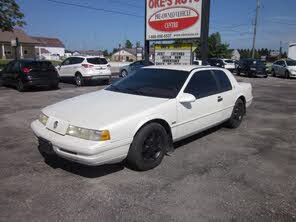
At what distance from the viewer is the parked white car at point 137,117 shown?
343 cm

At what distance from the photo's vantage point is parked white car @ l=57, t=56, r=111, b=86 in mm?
14648

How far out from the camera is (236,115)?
20.6 ft

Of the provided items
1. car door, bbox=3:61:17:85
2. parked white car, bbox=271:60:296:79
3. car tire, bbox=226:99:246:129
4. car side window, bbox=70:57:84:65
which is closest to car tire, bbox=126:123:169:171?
car tire, bbox=226:99:246:129

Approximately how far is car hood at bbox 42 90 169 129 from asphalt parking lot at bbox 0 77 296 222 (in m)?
0.83

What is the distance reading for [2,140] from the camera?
209 inches

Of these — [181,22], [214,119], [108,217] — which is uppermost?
[181,22]

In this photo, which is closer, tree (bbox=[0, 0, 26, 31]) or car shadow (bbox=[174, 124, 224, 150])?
car shadow (bbox=[174, 124, 224, 150])

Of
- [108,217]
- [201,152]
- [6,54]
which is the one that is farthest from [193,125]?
[6,54]

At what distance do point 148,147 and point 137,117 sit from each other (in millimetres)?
527

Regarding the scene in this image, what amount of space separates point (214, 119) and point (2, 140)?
423cm

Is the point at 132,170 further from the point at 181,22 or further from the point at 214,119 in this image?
the point at 181,22

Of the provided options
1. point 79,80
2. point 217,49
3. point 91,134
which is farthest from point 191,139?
point 217,49

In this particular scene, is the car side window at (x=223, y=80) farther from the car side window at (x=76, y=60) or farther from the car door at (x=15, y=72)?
the car side window at (x=76, y=60)

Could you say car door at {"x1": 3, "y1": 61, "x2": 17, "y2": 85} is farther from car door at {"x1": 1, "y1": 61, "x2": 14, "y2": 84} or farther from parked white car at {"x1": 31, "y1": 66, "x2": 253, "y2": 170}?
parked white car at {"x1": 31, "y1": 66, "x2": 253, "y2": 170}
